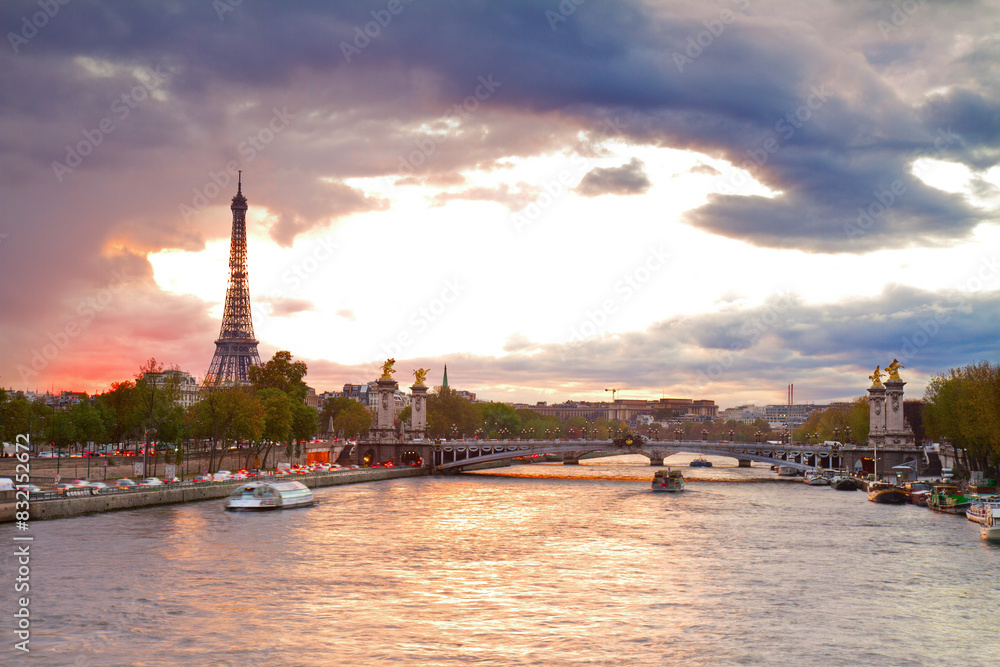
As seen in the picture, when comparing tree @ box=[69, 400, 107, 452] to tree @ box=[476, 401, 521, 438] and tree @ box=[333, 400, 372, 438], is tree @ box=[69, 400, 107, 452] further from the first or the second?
tree @ box=[476, 401, 521, 438]

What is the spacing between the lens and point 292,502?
69375 millimetres

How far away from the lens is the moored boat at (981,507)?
5478 centimetres

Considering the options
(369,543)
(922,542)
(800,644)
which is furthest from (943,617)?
(369,543)

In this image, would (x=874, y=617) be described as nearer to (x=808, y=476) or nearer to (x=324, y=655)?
(x=324, y=655)

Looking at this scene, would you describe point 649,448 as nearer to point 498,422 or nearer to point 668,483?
point 668,483

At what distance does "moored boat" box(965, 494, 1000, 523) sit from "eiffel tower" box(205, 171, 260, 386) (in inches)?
4488

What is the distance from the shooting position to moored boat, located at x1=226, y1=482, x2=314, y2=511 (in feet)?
217

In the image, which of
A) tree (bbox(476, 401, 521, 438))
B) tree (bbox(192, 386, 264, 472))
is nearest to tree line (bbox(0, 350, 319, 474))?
tree (bbox(192, 386, 264, 472))

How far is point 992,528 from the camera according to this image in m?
52.4

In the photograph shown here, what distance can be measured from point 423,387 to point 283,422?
36692 millimetres

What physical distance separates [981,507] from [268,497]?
4507cm

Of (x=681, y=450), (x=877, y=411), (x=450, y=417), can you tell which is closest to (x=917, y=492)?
(x=877, y=411)

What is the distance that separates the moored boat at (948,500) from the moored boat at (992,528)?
1386cm

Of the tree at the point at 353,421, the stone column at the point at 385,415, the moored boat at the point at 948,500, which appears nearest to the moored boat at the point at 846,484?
the moored boat at the point at 948,500
